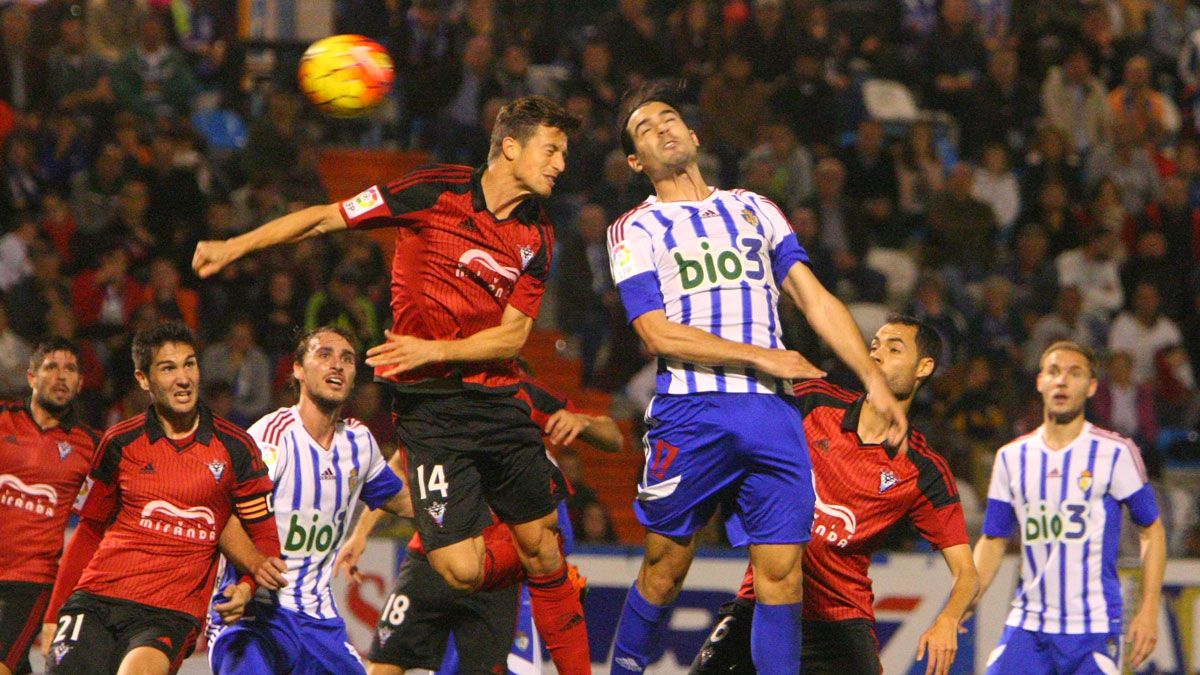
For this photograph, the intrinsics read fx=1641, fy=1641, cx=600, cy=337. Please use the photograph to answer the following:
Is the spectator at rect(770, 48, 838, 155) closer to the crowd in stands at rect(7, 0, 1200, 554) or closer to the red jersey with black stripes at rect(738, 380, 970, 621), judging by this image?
the crowd in stands at rect(7, 0, 1200, 554)

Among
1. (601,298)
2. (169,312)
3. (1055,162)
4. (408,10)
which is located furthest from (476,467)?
(1055,162)

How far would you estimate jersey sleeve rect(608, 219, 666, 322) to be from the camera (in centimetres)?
611

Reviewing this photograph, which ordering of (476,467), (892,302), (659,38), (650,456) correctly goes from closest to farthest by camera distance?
(650,456) → (476,467) → (892,302) → (659,38)

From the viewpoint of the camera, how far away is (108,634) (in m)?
6.68

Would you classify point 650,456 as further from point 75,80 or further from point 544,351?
point 75,80

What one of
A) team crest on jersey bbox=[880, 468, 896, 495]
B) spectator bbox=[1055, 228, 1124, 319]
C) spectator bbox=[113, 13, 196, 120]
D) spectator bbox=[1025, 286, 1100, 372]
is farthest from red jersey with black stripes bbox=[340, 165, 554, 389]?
spectator bbox=[1055, 228, 1124, 319]

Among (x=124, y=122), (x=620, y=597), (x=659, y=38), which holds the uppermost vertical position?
(x=659, y=38)

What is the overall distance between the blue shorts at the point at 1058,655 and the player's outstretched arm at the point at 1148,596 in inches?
4.5

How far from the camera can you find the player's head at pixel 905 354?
22.9 feet

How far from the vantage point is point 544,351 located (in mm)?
14055

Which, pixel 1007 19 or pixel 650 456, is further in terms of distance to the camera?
→ pixel 1007 19

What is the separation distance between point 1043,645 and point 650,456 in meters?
2.53

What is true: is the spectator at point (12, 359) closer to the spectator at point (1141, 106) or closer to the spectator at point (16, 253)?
the spectator at point (16, 253)

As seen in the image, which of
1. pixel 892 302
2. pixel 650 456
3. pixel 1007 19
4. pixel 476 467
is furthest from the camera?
pixel 1007 19
